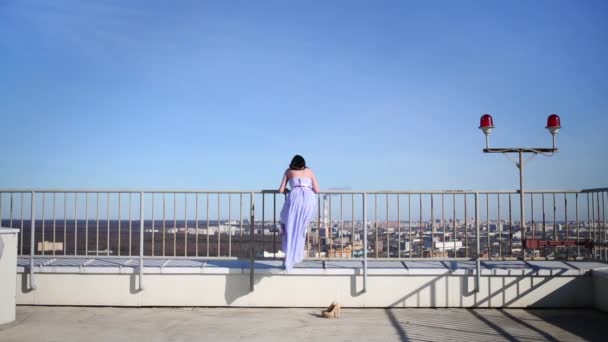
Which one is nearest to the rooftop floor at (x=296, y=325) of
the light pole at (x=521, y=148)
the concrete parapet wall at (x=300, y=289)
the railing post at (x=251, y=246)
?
the concrete parapet wall at (x=300, y=289)

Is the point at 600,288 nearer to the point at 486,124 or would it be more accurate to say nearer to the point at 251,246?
the point at 486,124

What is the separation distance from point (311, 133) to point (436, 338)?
1081 inches

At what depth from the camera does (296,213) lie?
5715 mm

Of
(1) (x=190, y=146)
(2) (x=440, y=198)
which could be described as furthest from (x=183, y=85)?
(2) (x=440, y=198)

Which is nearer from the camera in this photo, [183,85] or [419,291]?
[419,291]

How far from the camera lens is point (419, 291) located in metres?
5.82

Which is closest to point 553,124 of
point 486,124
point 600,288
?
point 486,124

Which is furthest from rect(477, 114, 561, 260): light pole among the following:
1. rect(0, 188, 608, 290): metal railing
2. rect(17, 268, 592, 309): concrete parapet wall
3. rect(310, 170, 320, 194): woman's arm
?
rect(310, 170, 320, 194): woman's arm

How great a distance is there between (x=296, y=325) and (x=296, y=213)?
125 cm

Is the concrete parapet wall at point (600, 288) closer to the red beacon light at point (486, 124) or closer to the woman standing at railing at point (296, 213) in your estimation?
the red beacon light at point (486, 124)

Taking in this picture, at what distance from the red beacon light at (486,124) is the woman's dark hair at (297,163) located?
98.7 inches

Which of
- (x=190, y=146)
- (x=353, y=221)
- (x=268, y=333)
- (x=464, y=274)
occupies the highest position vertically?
(x=190, y=146)

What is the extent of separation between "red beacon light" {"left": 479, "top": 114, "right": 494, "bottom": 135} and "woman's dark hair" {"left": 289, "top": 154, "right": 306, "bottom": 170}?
8.22ft

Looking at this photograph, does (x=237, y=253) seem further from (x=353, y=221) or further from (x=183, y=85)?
(x=183, y=85)
